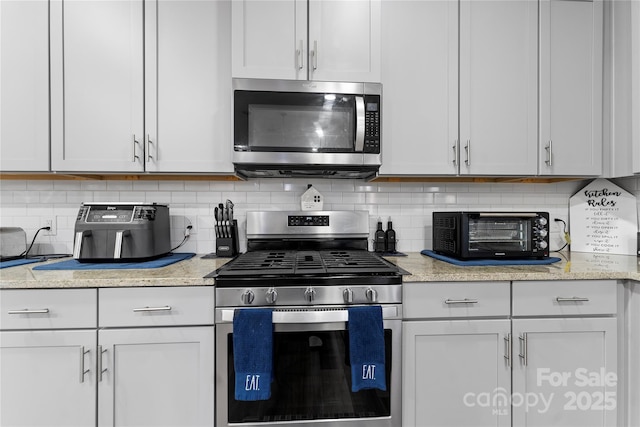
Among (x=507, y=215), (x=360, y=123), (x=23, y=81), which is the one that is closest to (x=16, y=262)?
(x=23, y=81)

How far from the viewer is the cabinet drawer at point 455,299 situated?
4.57 feet

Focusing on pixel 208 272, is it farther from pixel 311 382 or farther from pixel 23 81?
pixel 23 81

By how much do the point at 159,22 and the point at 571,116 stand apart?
2.31m

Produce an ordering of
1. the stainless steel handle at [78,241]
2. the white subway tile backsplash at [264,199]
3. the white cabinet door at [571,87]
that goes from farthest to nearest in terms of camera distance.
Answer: the white subway tile backsplash at [264,199] → the white cabinet door at [571,87] → the stainless steel handle at [78,241]

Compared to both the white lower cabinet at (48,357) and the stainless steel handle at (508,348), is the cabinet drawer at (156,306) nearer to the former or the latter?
the white lower cabinet at (48,357)

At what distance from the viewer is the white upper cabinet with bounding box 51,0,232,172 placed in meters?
1.61

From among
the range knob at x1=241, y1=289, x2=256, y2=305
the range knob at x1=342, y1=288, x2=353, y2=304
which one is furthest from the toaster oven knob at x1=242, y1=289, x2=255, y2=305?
the range knob at x1=342, y1=288, x2=353, y2=304

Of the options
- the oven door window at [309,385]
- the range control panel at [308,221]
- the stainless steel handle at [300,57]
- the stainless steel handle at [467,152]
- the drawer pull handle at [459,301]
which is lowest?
the oven door window at [309,385]

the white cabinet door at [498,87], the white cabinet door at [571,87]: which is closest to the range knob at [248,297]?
the white cabinet door at [498,87]

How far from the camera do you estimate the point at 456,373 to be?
140cm

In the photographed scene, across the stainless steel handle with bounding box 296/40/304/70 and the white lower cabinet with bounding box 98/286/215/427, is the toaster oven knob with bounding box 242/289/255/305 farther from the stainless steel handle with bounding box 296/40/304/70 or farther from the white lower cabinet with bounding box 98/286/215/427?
the stainless steel handle with bounding box 296/40/304/70

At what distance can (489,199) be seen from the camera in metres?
2.12

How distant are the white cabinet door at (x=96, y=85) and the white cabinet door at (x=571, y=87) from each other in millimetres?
2202

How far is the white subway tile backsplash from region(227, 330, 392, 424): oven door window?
0.85 m
